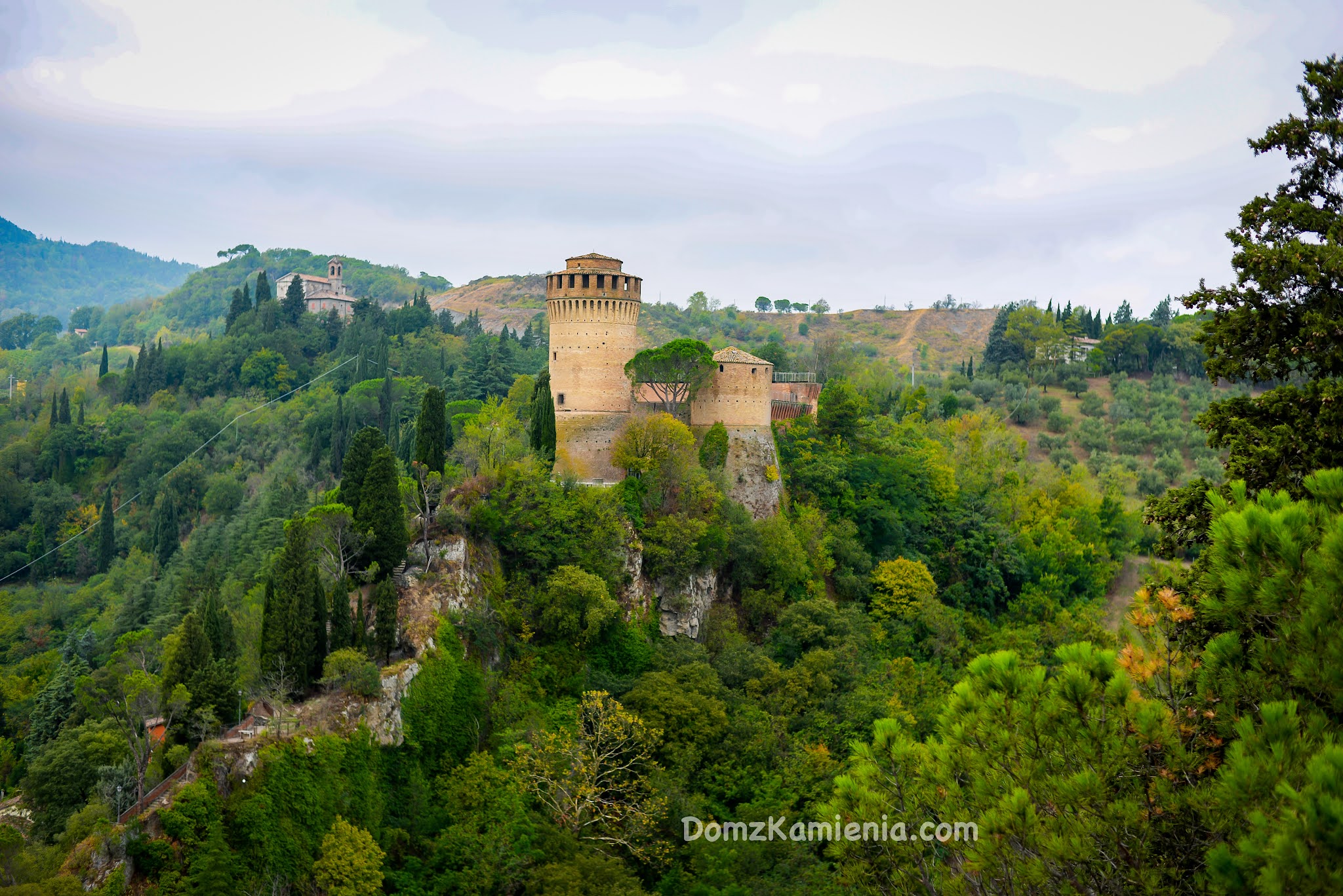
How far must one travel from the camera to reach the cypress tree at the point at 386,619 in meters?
25.9

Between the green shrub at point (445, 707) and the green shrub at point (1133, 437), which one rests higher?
the green shrub at point (1133, 437)

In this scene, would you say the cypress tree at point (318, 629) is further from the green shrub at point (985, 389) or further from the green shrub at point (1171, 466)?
the green shrub at point (985, 389)

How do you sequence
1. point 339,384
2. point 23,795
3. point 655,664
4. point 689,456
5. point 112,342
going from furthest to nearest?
1. point 112,342
2. point 339,384
3. point 689,456
4. point 655,664
5. point 23,795

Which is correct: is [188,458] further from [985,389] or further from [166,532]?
[985,389]

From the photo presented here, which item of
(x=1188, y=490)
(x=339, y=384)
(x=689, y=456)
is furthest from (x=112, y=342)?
(x=1188, y=490)

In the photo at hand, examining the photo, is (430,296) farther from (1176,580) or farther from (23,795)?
(1176,580)

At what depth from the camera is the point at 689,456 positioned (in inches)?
1497

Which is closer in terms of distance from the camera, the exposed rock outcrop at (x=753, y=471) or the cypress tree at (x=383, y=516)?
the cypress tree at (x=383, y=516)

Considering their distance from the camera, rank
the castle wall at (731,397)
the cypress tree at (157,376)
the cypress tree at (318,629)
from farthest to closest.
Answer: the cypress tree at (157,376)
the castle wall at (731,397)
the cypress tree at (318,629)

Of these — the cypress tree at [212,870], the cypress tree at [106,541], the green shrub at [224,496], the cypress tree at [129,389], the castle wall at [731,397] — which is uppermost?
the castle wall at [731,397]

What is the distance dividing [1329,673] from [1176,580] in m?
3.73

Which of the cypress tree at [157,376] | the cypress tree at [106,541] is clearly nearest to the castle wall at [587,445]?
the cypress tree at [106,541]

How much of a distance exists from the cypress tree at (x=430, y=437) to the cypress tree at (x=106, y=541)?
38.0 metres

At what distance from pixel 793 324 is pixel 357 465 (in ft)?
396
